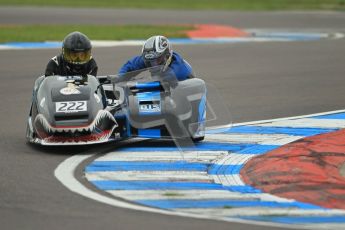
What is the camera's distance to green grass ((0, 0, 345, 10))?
39.0m

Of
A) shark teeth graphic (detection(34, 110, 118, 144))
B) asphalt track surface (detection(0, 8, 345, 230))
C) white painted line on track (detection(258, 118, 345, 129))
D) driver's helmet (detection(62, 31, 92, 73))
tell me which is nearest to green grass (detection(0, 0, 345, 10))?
asphalt track surface (detection(0, 8, 345, 230))

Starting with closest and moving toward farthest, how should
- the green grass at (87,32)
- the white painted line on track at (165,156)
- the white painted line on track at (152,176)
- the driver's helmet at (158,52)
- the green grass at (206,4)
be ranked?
the white painted line on track at (152,176)
the white painted line on track at (165,156)
the driver's helmet at (158,52)
the green grass at (87,32)
the green grass at (206,4)

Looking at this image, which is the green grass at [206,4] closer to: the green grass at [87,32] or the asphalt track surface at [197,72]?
the asphalt track surface at [197,72]

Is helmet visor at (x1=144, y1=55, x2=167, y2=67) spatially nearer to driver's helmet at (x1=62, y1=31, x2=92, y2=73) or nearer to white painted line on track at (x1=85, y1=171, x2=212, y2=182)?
driver's helmet at (x1=62, y1=31, x2=92, y2=73)

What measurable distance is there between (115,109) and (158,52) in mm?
845

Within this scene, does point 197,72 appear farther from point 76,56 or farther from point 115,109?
point 115,109

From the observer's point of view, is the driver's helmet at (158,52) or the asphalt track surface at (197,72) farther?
the driver's helmet at (158,52)

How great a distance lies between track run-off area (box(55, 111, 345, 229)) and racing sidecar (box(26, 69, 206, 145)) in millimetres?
216

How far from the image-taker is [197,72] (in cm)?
1803

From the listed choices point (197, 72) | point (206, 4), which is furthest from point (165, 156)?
point (206, 4)

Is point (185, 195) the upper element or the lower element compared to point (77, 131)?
lower

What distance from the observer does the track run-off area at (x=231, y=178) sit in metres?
7.83

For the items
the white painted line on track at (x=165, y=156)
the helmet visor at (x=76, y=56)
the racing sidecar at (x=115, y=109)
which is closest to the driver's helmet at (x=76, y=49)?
the helmet visor at (x=76, y=56)

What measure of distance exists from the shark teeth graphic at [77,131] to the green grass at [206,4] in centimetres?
2844
